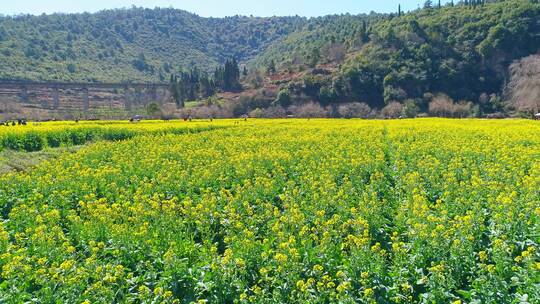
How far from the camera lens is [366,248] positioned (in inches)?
311

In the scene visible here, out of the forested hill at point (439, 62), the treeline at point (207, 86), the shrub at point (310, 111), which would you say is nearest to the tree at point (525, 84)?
the forested hill at point (439, 62)

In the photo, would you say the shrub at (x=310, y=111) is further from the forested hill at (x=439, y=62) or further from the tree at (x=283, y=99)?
the forested hill at (x=439, y=62)

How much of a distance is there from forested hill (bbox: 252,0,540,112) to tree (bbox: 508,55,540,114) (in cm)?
241

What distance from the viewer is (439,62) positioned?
9688 centimetres

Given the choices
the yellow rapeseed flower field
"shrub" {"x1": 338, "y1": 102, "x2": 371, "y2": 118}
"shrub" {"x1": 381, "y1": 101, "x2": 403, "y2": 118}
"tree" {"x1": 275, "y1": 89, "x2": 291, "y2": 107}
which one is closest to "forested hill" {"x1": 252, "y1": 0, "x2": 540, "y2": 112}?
"shrub" {"x1": 381, "y1": 101, "x2": 403, "y2": 118}

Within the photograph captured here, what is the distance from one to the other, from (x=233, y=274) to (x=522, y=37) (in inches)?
4222

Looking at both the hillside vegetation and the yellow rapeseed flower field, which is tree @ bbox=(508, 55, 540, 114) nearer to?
the hillside vegetation

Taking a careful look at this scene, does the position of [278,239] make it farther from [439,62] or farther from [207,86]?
[207,86]

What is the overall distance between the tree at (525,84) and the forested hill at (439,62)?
7.92ft

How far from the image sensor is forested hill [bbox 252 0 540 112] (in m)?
92.7

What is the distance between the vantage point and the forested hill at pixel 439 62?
92.7 metres

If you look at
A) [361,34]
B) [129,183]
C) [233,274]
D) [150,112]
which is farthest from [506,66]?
[233,274]

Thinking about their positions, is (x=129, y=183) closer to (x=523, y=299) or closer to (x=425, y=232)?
(x=425, y=232)

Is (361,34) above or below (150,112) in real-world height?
above
